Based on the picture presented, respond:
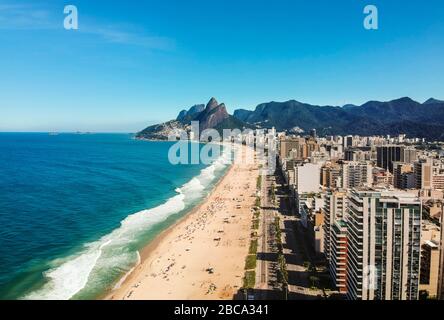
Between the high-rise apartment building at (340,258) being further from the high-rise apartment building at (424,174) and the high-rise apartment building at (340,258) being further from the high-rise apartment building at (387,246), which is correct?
the high-rise apartment building at (424,174)

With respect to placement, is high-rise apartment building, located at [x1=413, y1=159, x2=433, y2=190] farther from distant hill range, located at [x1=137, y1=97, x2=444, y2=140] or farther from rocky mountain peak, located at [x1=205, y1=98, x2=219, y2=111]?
rocky mountain peak, located at [x1=205, y1=98, x2=219, y2=111]

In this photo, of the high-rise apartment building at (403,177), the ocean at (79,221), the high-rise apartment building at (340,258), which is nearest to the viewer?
the high-rise apartment building at (340,258)
